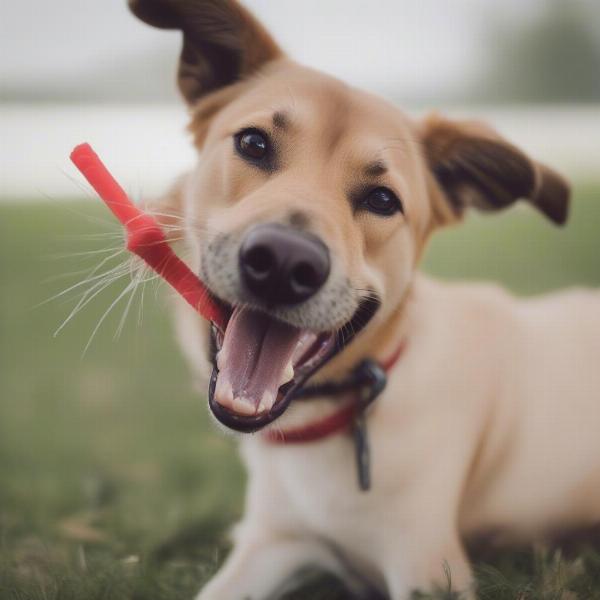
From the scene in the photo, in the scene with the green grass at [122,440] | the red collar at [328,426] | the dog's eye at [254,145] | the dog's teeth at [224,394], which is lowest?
the green grass at [122,440]

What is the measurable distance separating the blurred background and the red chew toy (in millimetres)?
64

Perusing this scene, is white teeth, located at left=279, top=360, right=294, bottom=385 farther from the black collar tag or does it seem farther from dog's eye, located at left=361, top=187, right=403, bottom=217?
dog's eye, located at left=361, top=187, right=403, bottom=217

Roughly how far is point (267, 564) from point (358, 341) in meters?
0.90

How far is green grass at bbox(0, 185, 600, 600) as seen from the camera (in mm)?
2594

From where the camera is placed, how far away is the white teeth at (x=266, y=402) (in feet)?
6.86

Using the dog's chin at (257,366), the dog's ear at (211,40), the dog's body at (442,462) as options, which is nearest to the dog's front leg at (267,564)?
the dog's body at (442,462)

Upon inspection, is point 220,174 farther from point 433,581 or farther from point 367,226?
point 433,581

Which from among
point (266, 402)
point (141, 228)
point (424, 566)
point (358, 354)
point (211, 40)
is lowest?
point (424, 566)

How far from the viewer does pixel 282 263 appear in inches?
77.1

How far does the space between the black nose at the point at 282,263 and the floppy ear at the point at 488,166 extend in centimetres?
102

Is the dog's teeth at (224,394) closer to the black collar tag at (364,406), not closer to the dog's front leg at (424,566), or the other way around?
the black collar tag at (364,406)

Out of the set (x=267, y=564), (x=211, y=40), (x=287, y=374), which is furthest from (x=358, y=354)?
(x=211, y=40)

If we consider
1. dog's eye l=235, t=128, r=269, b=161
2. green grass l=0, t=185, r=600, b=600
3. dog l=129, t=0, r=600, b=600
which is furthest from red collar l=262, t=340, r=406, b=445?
dog's eye l=235, t=128, r=269, b=161

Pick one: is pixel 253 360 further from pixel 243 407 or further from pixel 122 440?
pixel 122 440
